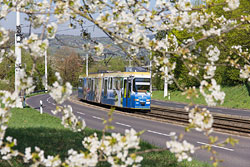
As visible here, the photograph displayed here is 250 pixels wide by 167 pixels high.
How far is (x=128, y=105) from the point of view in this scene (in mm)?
25969

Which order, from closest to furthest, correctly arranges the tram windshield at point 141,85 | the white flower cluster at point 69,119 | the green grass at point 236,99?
the white flower cluster at point 69,119 → the tram windshield at point 141,85 → the green grass at point 236,99

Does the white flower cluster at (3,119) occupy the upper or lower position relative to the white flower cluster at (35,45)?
lower

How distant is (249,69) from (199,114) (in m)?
1.59

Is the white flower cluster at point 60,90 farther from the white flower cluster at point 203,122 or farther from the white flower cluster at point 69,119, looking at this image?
the white flower cluster at point 203,122

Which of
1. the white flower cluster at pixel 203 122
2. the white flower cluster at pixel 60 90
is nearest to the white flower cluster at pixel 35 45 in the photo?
the white flower cluster at pixel 60 90

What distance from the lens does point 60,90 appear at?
3646 mm

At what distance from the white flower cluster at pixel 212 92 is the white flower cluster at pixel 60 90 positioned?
1.56 metres

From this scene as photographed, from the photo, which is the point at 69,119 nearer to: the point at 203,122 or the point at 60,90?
the point at 60,90

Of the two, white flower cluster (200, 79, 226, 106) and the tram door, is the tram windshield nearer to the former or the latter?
the tram door

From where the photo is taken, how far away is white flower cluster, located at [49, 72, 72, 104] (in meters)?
3.64

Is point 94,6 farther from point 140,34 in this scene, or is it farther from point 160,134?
point 160,134

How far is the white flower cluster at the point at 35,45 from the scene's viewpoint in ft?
12.3

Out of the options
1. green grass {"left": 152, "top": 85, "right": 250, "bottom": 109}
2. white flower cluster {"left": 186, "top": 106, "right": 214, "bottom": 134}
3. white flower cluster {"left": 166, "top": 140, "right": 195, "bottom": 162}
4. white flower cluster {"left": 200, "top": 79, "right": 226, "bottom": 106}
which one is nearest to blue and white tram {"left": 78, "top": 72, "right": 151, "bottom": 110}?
green grass {"left": 152, "top": 85, "right": 250, "bottom": 109}

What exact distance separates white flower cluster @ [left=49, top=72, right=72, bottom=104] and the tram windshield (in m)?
21.1
